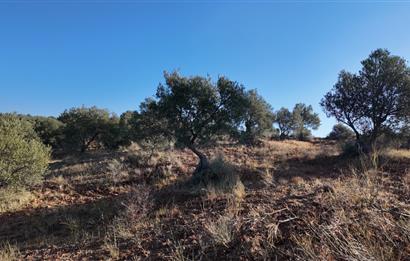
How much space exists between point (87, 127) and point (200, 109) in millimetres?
20720

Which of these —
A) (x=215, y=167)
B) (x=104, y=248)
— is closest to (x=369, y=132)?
(x=215, y=167)

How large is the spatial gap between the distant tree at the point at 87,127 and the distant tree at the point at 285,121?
27.4 metres

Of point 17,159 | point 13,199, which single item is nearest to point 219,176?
point 17,159

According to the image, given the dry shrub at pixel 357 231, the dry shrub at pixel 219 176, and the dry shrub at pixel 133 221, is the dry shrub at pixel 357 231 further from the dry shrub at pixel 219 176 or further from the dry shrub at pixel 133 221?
the dry shrub at pixel 219 176

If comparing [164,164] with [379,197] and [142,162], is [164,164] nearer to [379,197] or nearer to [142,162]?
[142,162]

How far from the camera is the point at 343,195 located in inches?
173

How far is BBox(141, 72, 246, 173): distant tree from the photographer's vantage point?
1311cm

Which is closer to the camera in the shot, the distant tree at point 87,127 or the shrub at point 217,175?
the shrub at point 217,175

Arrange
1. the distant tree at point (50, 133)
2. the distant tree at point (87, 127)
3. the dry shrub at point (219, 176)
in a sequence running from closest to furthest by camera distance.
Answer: the dry shrub at point (219, 176), the distant tree at point (87, 127), the distant tree at point (50, 133)

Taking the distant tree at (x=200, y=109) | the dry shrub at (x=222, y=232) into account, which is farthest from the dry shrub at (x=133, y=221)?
the distant tree at (x=200, y=109)

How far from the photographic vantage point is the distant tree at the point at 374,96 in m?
15.1

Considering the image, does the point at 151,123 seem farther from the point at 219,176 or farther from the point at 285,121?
the point at 285,121

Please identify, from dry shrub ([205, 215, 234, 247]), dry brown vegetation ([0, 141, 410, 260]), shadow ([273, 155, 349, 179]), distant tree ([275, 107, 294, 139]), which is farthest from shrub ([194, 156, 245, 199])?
distant tree ([275, 107, 294, 139])

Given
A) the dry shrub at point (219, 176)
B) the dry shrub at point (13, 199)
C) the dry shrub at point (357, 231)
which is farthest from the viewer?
the dry shrub at point (13, 199)
